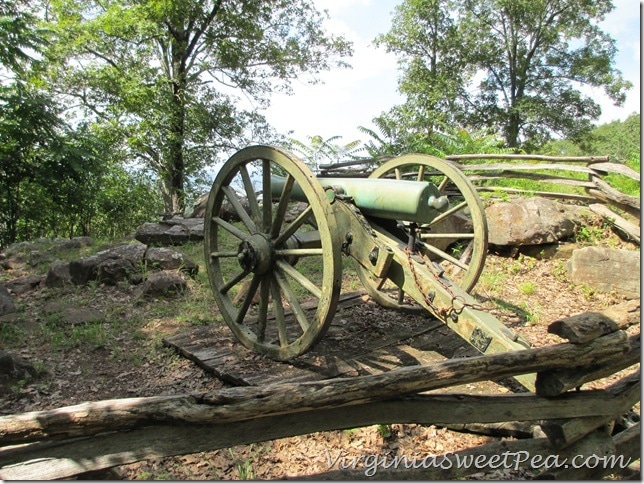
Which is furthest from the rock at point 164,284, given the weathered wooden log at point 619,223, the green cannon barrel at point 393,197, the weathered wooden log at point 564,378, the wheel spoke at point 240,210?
the weathered wooden log at point 619,223

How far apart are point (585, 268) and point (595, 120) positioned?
19.3 meters

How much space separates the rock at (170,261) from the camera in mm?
5934

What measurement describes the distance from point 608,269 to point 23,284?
263 inches

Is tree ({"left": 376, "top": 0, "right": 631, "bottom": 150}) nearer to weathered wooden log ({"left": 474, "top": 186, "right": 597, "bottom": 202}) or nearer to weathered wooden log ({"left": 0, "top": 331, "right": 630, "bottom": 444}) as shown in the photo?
weathered wooden log ({"left": 474, "top": 186, "right": 597, "bottom": 202})

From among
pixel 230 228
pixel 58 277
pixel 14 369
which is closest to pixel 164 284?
pixel 58 277

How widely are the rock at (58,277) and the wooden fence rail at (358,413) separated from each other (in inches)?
163

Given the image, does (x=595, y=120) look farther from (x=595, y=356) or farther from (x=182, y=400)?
(x=182, y=400)

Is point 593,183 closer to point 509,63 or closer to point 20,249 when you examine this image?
point 20,249

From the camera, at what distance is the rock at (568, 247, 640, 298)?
4914 millimetres

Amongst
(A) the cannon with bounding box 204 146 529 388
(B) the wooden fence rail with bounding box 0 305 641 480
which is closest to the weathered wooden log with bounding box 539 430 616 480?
(B) the wooden fence rail with bounding box 0 305 641 480

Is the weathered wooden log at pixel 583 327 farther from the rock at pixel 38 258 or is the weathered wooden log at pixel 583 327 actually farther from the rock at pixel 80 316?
the rock at pixel 38 258

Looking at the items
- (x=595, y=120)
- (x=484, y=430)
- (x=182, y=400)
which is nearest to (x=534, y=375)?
(x=484, y=430)

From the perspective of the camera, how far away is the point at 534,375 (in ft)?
8.34

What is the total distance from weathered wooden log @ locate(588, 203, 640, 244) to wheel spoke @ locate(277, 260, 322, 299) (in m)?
4.56
